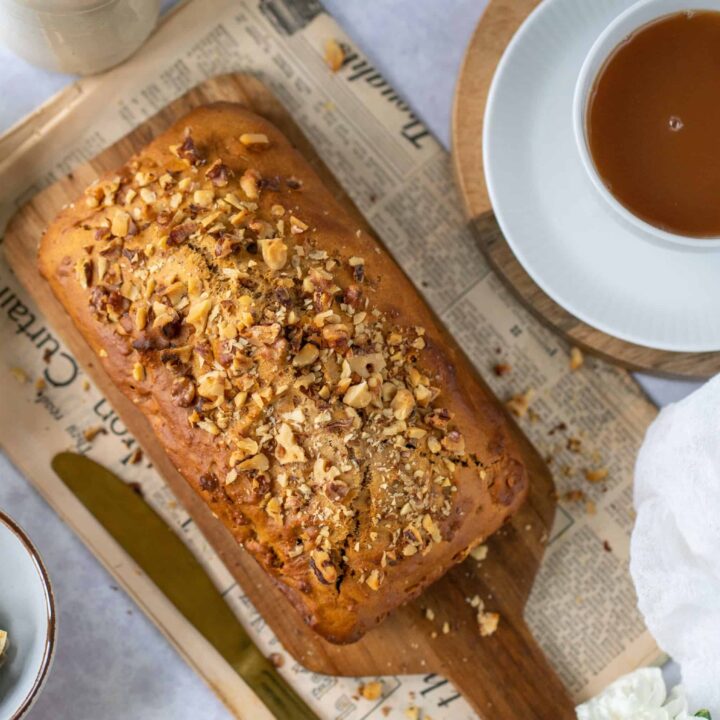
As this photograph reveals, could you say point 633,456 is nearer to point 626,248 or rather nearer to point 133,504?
point 626,248

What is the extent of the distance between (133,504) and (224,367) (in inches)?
16.9

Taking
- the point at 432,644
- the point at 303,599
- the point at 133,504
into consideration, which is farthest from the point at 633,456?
the point at 133,504

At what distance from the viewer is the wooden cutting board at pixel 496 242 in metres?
1.74

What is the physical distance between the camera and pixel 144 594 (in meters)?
1.80

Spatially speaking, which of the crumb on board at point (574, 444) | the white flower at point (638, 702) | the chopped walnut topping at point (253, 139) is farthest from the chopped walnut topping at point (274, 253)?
the white flower at point (638, 702)

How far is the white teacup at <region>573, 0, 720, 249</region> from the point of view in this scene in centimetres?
146

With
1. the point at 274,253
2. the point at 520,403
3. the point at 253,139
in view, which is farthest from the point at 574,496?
the point at 253,139

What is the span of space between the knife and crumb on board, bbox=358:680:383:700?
4.1 inches

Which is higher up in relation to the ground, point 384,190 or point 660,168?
point 384,190

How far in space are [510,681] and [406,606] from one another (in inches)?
9.5

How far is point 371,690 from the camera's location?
1.81 m

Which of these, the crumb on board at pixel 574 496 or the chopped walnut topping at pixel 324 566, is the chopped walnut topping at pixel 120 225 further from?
the crumb on board at pixel 574 496

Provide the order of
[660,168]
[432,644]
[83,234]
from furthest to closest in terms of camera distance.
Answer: [432,644] < [83,234] < [660,168]

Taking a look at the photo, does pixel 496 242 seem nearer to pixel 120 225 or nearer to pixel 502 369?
pixel 502 369
